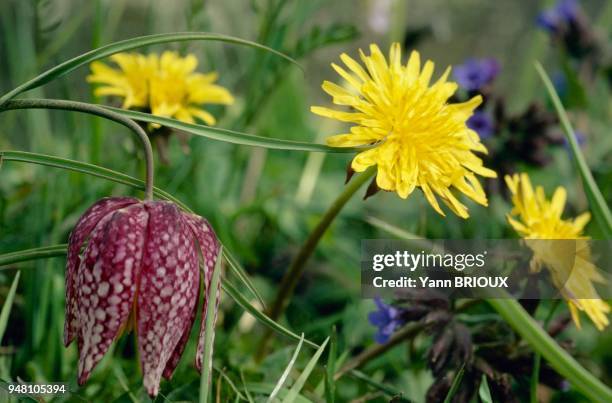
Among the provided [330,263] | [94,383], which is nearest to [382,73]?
[94,383]

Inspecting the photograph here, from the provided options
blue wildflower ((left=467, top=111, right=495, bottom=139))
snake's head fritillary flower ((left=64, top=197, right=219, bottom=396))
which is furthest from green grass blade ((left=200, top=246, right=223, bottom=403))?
blue wildflower ((left=467, top=111, right=495, bottom=139))

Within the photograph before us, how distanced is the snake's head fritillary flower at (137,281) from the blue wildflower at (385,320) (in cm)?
34

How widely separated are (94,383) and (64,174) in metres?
0.34

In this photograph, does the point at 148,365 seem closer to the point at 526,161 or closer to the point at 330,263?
the point at 330,263

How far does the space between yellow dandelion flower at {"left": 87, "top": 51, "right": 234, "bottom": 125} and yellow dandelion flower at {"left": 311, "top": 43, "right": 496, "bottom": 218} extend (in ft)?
0.94

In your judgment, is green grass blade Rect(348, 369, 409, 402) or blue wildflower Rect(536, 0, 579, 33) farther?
blue wildflower Rect(536, 0, 579, 33)

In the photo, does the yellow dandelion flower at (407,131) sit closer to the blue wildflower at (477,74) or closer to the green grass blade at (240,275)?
the green grass blade at (240,275)

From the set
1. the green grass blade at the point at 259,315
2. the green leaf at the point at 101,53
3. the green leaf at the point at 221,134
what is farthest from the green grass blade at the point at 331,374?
the green leaf at the point at 101,53

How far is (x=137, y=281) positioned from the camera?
0.72 meters

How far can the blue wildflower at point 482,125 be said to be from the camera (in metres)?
1.52

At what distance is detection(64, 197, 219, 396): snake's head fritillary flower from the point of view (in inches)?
28.1

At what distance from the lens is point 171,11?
2.20 m

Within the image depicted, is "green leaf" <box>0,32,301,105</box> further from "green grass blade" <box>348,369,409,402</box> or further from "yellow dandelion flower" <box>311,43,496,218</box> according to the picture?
"green grass blade" <box>348,369,409,402</box>

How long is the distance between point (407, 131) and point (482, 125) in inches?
27.3
